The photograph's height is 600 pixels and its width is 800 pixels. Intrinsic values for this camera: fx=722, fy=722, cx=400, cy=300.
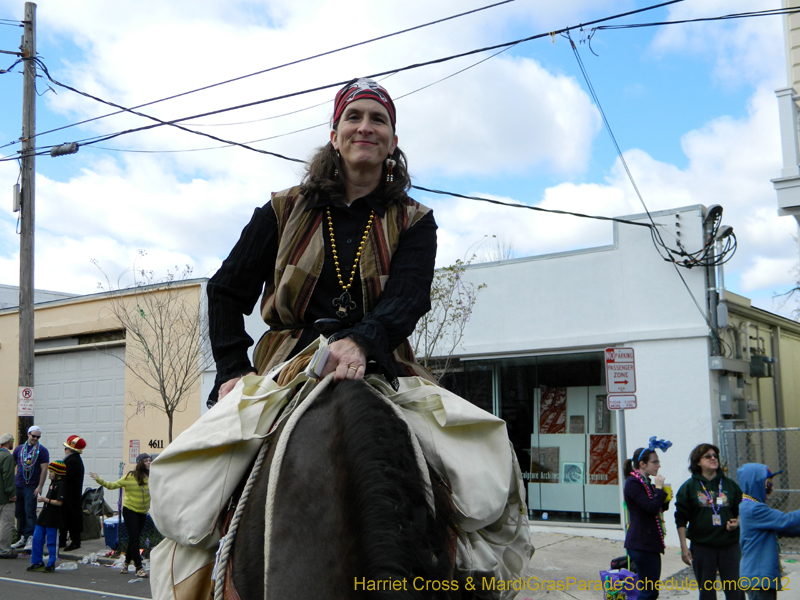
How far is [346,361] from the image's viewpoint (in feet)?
6.98

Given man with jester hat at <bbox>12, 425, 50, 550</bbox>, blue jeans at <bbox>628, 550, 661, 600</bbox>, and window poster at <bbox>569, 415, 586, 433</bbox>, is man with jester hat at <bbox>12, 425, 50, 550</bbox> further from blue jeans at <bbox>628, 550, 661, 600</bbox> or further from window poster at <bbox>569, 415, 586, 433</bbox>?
blue jeans at <bbox>628, 550, 661, 600</bbox>

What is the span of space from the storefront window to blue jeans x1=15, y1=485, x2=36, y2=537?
306 inches

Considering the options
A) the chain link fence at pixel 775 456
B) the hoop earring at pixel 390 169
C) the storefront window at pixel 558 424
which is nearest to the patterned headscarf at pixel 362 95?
the hoop earring at pixel 390 169

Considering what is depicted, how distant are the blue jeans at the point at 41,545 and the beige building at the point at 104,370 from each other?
218 inches

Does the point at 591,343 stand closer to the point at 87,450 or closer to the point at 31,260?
the point at 31,260

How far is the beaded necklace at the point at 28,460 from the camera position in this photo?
12453 millimetres

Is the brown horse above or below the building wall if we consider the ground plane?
below

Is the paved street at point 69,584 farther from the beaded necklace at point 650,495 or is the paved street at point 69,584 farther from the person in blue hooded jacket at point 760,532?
the person in blue hooded jacket at point 760,532

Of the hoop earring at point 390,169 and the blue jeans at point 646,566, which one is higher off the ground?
the hoop earring at point 390,169

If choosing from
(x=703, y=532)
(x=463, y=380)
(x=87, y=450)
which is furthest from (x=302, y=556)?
(x=87, y=450)

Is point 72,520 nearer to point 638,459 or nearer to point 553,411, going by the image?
point 553,411

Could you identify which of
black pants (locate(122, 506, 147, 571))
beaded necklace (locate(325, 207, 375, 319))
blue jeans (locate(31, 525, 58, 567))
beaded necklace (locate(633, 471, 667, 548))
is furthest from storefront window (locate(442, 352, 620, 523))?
beaded necklace (locate(325, 207, 375, 319))

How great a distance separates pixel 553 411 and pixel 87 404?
12.6m

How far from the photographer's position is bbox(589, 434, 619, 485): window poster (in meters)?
12.9
